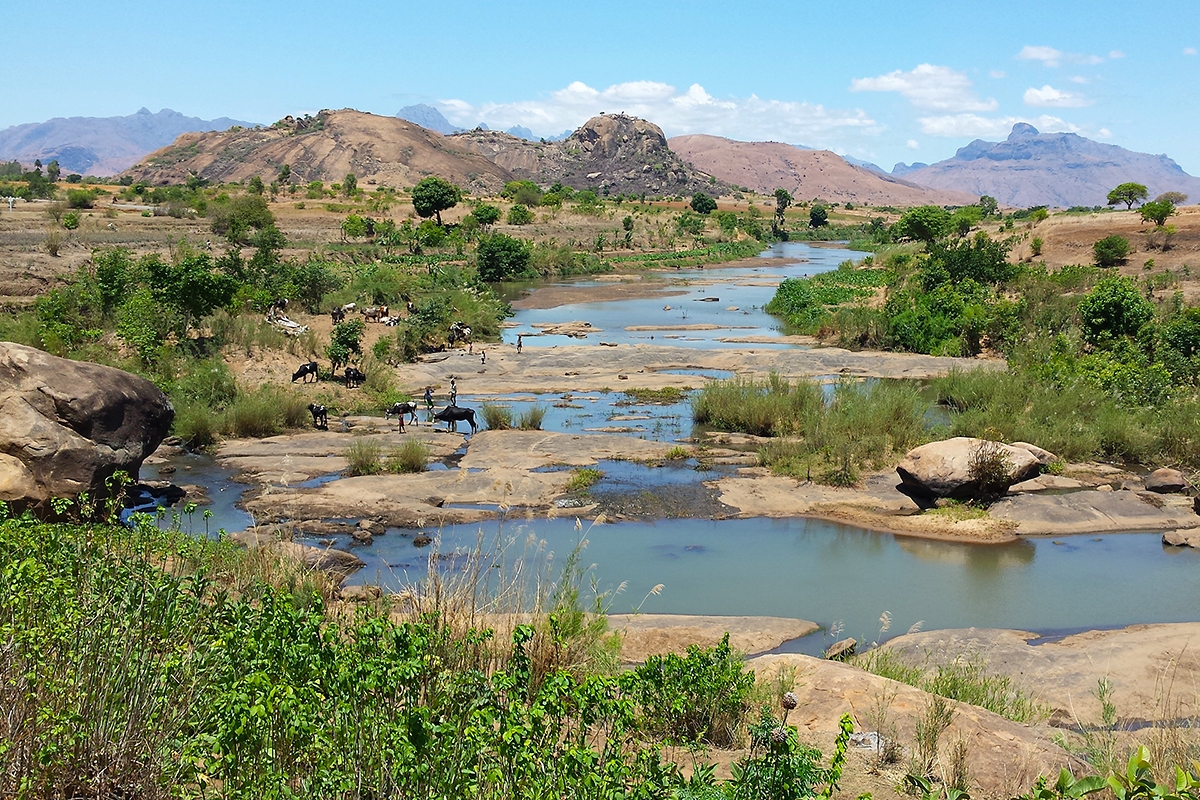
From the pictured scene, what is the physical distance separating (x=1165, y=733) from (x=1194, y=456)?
10587mm

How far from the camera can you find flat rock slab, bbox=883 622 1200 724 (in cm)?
730

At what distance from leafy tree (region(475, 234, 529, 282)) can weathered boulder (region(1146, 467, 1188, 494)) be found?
3167 centimetres

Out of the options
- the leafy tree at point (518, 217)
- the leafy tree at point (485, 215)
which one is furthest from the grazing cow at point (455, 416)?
the leafy tree at point (518, 217)

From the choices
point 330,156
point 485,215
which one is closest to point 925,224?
point 485,215

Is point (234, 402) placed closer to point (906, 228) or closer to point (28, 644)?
point (28, 644)

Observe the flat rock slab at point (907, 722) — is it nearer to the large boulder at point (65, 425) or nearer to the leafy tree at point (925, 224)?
the large boulder at point (65, 425)

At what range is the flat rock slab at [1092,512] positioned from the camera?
12.1 meters

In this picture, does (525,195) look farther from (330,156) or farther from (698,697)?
(698,697)

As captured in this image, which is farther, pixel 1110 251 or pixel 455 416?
pixel 1110 251

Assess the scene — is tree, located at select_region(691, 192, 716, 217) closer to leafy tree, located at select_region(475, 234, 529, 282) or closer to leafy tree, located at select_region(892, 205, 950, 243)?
leafy tree, located at select_region(892, 205, 950, 243)

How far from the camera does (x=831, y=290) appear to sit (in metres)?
35.1

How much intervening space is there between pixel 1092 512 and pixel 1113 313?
9.91m

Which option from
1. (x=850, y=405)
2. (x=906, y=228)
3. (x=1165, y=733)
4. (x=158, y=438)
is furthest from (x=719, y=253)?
(x=1165, y=733)

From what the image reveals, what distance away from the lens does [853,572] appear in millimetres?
11008
